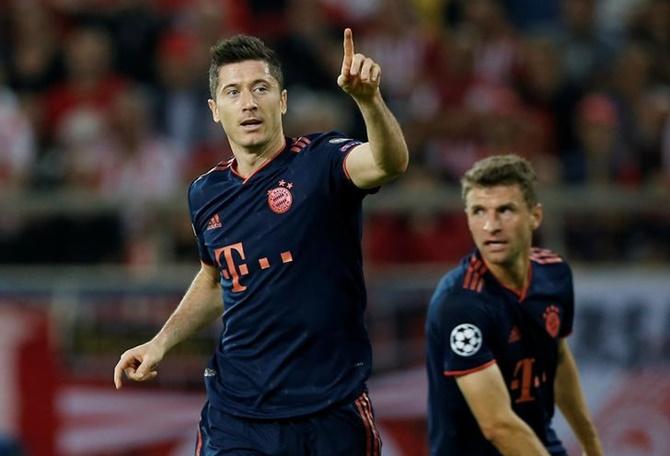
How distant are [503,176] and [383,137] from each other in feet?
4.71

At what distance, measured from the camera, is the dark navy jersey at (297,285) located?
17.0ft

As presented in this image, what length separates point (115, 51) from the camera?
1139cm

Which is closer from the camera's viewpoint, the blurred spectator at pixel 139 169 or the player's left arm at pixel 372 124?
the player's left arm at pixel 372 124

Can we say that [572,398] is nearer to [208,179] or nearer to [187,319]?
[187,319]

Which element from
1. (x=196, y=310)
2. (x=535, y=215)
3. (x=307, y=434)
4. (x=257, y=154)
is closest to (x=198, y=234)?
(x=196, y=310)

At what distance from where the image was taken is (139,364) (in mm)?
5469

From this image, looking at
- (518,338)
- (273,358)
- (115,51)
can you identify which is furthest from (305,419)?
(115,51)

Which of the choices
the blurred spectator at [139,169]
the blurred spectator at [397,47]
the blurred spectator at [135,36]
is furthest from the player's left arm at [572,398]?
the blurred spectator at [135,36]

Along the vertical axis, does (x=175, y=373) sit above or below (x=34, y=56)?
below

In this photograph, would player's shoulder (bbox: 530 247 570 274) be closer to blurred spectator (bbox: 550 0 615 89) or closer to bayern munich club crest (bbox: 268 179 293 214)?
bayern munich club crest (bbox: 268 179 293 214)

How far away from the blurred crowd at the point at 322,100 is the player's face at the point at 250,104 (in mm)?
4546

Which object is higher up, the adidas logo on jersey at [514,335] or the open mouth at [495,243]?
the open mouth at [495,243]

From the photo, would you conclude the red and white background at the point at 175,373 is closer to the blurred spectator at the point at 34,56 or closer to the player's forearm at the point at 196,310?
the blurred spectator at the point at 34,56

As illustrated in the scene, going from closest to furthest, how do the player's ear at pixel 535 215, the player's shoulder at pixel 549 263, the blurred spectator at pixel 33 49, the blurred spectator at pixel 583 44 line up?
1. the player's ear at pixel 535 215
2. the player's shoulder at pixel 549 263
3. the blurred spectator at pixel 33 49
4. the blurred spectator at pixel 583 44
